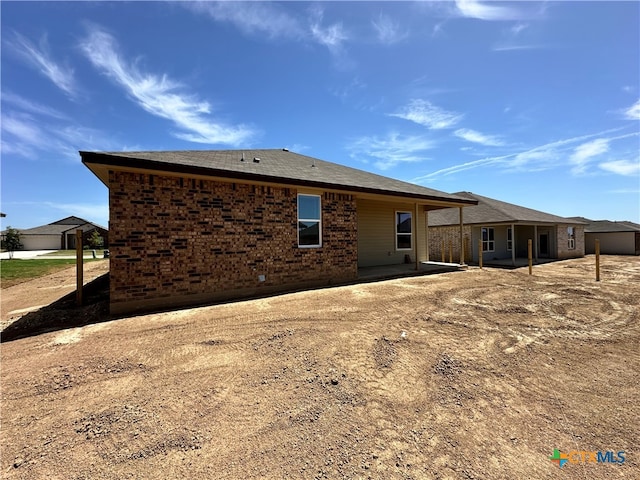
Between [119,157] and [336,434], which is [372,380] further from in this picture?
[119,157]

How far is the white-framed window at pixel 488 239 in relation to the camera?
18453 mm

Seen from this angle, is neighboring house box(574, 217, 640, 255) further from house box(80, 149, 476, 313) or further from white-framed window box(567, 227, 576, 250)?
house box(80, 149, 476, 313)

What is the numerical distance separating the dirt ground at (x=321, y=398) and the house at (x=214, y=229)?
114cm

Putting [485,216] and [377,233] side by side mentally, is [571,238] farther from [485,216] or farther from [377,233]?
[377,233]

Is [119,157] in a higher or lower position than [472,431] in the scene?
higher

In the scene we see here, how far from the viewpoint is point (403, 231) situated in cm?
1328

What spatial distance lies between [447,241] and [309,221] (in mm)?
13293

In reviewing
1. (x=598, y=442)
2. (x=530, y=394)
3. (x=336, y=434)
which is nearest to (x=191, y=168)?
(x=336, y=434)

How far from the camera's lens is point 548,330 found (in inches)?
189

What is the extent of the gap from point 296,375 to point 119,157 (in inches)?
201

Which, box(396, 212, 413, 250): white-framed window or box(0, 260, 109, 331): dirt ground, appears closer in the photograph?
box(0, 260, 109, 331): dirt ground

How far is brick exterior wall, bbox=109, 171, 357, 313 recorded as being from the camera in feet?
19.0

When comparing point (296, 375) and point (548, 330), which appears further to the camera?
point (548, 330)

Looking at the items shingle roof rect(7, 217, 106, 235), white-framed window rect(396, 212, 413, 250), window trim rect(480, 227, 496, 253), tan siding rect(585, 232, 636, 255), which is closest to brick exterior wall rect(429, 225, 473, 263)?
window trim rect(480, 227, 496, 253)
